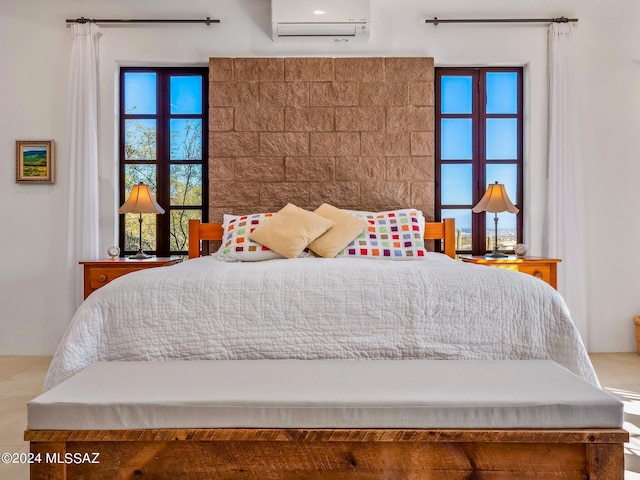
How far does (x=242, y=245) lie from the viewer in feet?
10.2

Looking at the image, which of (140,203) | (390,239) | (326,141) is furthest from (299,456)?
(326,141)

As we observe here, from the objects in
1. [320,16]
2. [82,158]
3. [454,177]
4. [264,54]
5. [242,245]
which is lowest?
[242,245]

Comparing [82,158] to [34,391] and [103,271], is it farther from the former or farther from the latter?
[34,391]

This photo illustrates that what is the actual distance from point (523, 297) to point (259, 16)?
3.09 meters

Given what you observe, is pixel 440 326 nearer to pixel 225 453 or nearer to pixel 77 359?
pixel 225 453

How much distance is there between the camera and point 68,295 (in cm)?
378

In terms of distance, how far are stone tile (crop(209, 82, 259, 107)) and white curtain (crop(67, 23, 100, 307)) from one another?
91 cm

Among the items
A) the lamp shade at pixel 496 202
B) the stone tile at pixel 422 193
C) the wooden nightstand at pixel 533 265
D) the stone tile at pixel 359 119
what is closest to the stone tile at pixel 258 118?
the stone tile at pixel 359 119

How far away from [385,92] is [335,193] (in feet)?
2.85

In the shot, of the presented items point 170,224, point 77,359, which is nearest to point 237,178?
point 170,224

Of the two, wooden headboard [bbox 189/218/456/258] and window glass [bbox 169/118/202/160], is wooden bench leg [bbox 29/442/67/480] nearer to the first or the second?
wooden headboard [bbox 189/218/456/258]

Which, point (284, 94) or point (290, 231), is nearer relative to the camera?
point (290, 231)

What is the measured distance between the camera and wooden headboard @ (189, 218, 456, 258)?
376cm

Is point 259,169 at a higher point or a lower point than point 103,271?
higher
